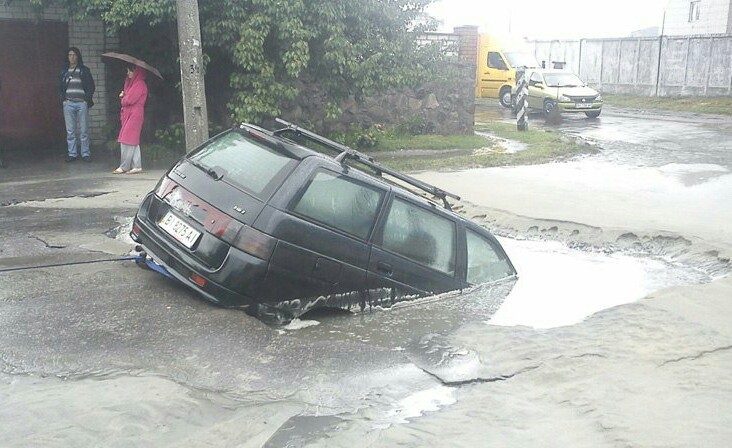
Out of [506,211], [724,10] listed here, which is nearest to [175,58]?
[506,211]

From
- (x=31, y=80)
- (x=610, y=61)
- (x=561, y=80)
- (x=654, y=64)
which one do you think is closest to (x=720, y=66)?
(x=654, y=64)

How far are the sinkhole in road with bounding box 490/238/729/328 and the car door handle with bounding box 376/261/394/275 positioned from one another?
964mm

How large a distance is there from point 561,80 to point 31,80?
17.6 metres

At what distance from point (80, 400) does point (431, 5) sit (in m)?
11.1

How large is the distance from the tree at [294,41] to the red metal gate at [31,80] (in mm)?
1502

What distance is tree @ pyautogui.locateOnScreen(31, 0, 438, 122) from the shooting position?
11844mm

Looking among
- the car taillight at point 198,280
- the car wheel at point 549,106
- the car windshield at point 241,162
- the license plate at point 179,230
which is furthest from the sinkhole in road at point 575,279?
the car wheel at point 549,106

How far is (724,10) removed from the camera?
131 ft

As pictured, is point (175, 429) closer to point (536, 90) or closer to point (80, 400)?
point (80, 400)

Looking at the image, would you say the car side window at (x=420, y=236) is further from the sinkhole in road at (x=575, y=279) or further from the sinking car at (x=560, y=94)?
the sinking car at (x=560, y=94)

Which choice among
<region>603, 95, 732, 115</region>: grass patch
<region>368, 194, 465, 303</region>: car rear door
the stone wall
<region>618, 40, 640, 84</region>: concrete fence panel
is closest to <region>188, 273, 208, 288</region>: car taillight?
<region>368, 194, 465, 303</region>: car rear door

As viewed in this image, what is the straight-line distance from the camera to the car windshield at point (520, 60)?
94.0 feet

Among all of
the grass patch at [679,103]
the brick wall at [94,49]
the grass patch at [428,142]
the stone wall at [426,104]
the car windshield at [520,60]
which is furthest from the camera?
the car windshield at [520,60]

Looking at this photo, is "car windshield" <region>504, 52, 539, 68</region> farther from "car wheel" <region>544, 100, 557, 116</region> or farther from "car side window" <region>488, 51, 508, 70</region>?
"car wheel" <region>544, 100, 557, 116</region>
